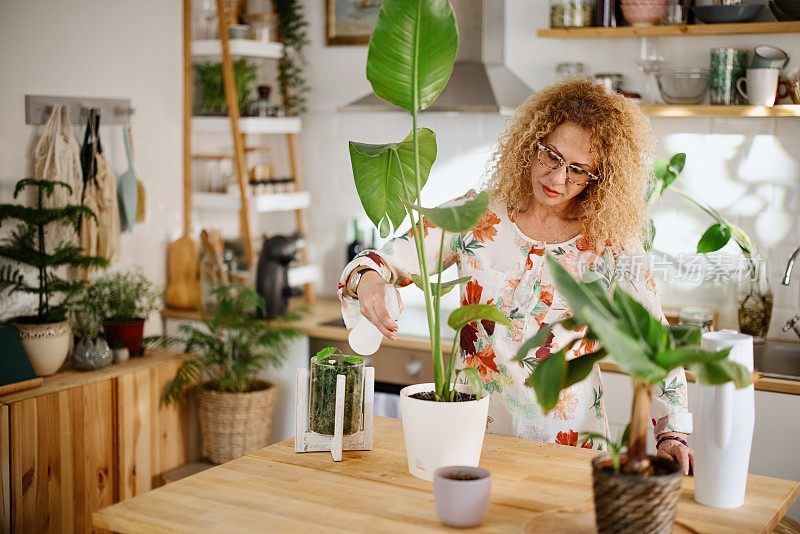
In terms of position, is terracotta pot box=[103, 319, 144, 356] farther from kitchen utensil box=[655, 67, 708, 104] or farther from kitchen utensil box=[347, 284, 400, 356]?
kitchen utensil box=[655, 67, 708, 104]

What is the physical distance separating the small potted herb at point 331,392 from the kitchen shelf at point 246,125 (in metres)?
2.42

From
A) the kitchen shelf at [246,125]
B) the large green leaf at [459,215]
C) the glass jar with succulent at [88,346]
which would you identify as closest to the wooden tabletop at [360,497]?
the large green leaf at [459,215]

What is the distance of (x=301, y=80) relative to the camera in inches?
187

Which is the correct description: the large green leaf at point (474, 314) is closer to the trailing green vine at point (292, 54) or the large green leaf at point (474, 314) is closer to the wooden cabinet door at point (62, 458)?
the wooden cabinet door at point (62, 458)

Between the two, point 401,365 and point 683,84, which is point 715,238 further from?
point 401,365

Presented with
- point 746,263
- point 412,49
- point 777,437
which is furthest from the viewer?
point 746,263

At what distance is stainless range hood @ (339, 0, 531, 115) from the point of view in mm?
3936

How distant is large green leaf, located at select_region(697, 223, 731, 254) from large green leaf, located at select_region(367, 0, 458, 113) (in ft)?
6.03

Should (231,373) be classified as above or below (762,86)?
below

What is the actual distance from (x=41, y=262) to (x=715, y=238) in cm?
238

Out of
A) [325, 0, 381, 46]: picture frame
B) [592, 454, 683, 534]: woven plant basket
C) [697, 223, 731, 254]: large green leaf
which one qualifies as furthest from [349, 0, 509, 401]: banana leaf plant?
[325, 0, 381, 46]: picture frame

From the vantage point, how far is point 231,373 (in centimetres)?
404

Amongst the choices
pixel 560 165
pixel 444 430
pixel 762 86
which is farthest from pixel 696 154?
pixel 444 430

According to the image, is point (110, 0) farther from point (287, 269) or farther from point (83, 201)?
point (287, 269)
